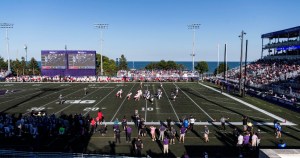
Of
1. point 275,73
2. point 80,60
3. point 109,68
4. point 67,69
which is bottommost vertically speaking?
point 275,73

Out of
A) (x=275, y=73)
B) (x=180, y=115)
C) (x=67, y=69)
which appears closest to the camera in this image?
(x=180, y=115)

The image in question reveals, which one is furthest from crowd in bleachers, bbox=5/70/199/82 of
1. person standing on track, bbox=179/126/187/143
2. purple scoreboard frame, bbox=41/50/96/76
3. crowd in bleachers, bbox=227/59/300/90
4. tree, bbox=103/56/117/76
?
person standing on track, bbox=179/126/187/143

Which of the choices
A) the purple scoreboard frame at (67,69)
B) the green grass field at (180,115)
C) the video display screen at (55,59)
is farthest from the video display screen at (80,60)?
the green grass field at (180,115)

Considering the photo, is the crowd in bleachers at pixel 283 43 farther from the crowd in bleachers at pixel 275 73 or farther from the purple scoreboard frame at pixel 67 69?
the purple scoreboard frame at pixel 67 69

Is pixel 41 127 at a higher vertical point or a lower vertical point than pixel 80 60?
lower

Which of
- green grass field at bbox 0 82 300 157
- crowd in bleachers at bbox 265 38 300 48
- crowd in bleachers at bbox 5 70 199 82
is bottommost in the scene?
green grass field at bbox 0 82 300 157

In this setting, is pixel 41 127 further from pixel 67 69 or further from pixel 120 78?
pixel 120 78

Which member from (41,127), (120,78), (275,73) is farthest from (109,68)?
(41,127)

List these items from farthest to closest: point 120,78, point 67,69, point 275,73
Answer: point 120,78, point 67,69, point 275,73

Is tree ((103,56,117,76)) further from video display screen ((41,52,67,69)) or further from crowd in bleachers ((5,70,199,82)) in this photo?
video display screen ((41,52,67,69))

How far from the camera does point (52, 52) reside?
58.4m

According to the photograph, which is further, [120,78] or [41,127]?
[120,78]

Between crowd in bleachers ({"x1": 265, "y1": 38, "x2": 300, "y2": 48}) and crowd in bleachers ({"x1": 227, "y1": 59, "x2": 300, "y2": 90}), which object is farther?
crowd in bleachers ({"x1": 265, "y1": 38, "x2": 300, "y2": 48})

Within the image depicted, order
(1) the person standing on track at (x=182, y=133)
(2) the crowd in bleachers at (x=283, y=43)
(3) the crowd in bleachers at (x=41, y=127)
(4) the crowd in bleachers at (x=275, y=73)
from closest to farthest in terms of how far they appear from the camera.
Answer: (1) the person standing on track at (x=182, y=133)
(3) the crowd in bleachers at (x=41, y=127)
(4) the crowd in bleachers at (x=275, y=73)
(2) the crowd in bleachers at (x=283, y=43)
